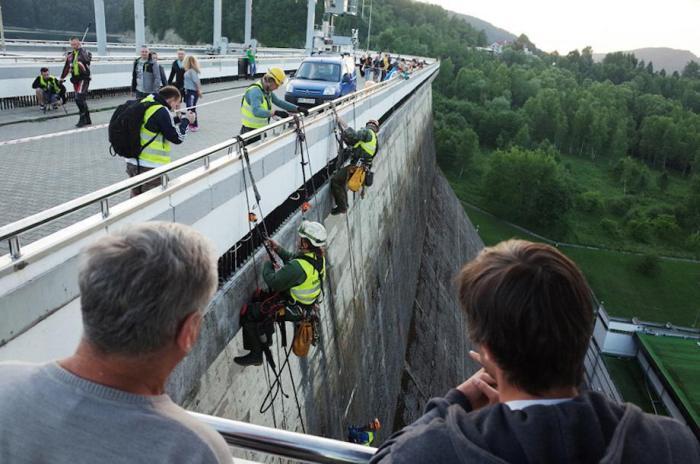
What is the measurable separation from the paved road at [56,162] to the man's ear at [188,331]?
11.9 ft

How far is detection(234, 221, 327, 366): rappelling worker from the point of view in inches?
214

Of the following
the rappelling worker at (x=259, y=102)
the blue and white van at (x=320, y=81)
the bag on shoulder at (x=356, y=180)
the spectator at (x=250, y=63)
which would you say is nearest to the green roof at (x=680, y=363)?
the blue and white van at (x=320, y=81)

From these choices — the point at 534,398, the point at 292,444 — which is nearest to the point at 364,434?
the point at 292,444

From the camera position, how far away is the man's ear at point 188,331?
1.50m

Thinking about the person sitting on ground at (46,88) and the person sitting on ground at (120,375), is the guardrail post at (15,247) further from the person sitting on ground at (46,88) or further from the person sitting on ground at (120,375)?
the person sitting on ground at (46,88)

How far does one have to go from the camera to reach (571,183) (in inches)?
2512

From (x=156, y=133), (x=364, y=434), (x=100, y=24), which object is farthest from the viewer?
(x=100, y=24)

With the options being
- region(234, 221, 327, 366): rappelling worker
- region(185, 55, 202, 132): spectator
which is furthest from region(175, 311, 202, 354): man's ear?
region(185, 55, 202, 132): spectator

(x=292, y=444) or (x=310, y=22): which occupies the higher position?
(x=310, y=22)

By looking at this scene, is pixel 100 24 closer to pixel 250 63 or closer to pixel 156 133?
pixel 250 63

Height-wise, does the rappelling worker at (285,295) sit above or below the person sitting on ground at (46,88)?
below

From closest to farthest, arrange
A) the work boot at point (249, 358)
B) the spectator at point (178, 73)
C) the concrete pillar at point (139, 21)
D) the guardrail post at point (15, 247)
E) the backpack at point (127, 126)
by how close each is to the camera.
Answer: the guardrail post at point (15, 247)
the backpack at point (127, 126)
the work boot at point (249, 358)
the spectator at point (178, 73)
the concrete pillar at point (139, 21)

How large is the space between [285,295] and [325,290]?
3.10 m

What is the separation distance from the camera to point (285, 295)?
5.68 metres
